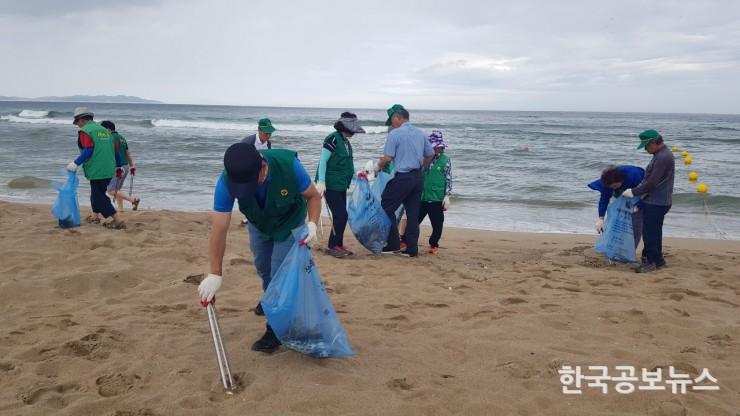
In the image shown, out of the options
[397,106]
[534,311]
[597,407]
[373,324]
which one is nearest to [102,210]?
[397,106]

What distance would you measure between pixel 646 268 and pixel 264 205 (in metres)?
4.22

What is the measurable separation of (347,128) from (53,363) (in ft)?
11.2

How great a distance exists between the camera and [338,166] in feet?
19.3

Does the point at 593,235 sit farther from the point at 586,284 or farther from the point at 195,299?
the point at 195,299

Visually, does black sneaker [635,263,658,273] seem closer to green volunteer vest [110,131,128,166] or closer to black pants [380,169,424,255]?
black pants [380,169,424,255]

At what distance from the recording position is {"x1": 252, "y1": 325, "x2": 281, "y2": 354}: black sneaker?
3414mm

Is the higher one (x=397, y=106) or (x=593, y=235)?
(x=397, y=106)

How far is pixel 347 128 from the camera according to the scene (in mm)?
5770

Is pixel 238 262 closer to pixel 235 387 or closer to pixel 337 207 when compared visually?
pixel 337 207

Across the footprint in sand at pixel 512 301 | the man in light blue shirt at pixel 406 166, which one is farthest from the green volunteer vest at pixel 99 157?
the footprint in sand at pixel 512 301

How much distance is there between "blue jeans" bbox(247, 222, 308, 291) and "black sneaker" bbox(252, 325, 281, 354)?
0.31 m

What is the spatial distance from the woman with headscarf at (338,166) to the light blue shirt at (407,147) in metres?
0.35

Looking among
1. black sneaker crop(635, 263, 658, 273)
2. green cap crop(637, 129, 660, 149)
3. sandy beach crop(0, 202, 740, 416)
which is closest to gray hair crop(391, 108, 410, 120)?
sandy beach crop(0, 202, 740, 416)

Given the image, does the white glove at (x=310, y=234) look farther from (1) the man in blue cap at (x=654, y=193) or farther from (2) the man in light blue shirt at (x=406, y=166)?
(1) the man in blue cap at (x=654, y=193)
